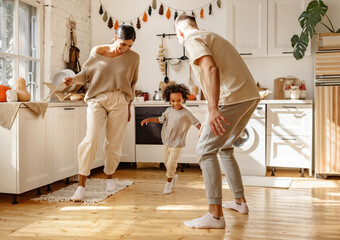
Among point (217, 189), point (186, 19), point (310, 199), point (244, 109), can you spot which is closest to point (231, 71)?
point (244, 109)

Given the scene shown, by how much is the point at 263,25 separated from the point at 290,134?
1.31 metres

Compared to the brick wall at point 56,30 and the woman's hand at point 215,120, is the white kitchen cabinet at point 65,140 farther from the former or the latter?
the woman's hand at point 215,120

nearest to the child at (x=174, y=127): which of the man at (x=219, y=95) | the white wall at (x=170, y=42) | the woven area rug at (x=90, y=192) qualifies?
the woven area rug at (x=90, y=192)

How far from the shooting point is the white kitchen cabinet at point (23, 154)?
3002mm

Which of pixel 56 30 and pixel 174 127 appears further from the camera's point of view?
pixel 56 30

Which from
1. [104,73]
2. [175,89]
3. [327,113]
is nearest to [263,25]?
[327,113]

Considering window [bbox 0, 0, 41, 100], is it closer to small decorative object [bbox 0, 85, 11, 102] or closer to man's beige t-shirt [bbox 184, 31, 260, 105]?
small decorative object [bbox 0, 85, 11, 102]

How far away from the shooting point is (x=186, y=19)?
7.48 feet

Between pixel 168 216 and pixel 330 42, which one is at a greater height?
pixel 330 42

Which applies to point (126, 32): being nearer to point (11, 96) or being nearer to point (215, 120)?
point (11, 96)

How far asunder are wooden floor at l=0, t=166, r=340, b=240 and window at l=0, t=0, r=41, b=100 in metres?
1.28

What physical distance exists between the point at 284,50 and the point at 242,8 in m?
0.70

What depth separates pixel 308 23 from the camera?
4.07 meters

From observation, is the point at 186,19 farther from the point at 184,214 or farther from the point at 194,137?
the point at 194,137
